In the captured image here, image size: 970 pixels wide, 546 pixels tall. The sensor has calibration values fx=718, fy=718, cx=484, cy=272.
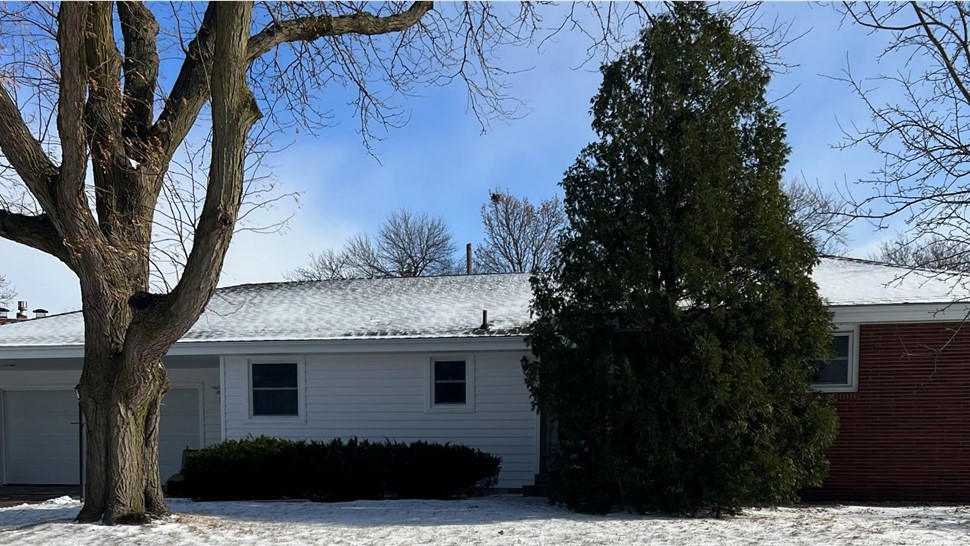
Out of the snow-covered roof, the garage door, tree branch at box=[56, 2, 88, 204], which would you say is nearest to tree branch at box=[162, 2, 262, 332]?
tree branch at box=[56, 2, 88, 204]

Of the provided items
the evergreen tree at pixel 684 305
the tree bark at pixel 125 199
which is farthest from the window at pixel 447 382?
the tree bark at pixel 125 199

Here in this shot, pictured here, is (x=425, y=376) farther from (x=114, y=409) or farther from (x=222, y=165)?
(x=222, y=165)

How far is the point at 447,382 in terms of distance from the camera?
11.5 meters

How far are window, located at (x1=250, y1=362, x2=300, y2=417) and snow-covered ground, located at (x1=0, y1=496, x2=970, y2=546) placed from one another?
3011 mm

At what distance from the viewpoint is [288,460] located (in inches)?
403

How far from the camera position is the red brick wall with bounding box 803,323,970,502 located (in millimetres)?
9766

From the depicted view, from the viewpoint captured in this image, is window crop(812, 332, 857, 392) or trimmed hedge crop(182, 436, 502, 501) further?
trimmed hedge crop(182, 436, 502, 501)

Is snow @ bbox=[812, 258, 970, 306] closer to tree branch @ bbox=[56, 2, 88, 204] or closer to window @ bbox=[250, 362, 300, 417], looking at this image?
window @ bbox=[250, 362, 300, 417]

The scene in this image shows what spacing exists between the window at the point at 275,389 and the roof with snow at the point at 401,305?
63 centimetres

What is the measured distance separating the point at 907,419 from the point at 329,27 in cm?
920

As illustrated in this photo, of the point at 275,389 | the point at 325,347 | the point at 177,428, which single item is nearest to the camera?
the point at 325,347

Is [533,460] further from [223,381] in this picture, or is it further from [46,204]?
[46,204]

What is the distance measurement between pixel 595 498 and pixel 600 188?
358cm

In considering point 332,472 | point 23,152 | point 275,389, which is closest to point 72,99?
point 23,152
